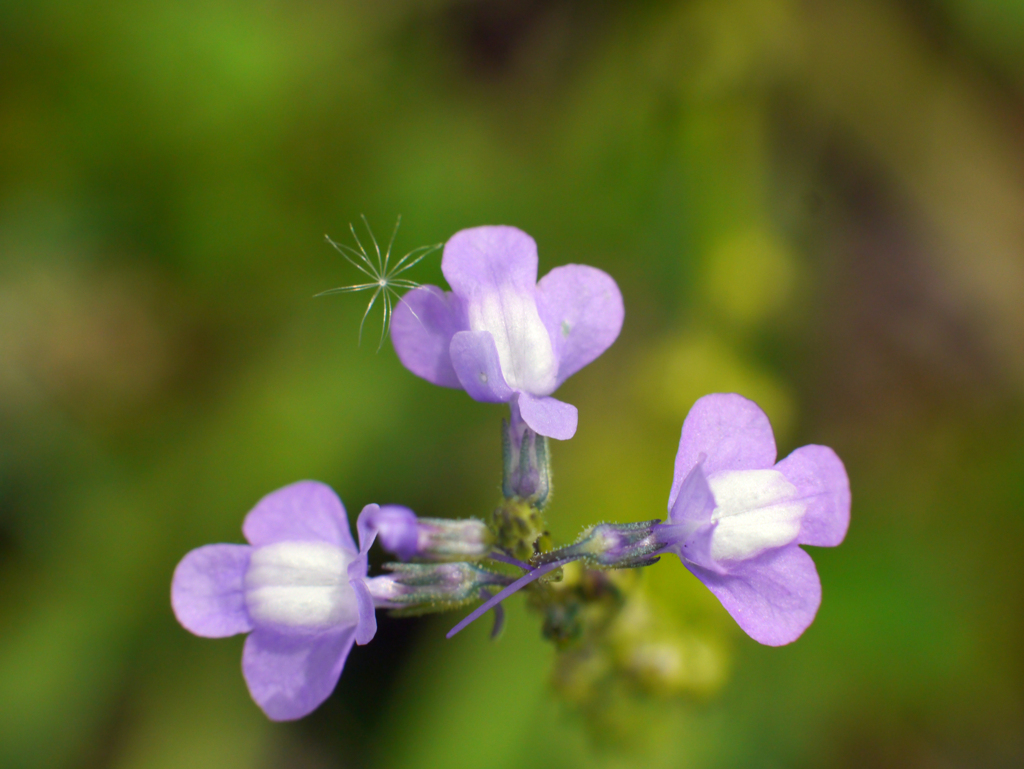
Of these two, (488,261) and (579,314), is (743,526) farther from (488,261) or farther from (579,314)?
(488,261)

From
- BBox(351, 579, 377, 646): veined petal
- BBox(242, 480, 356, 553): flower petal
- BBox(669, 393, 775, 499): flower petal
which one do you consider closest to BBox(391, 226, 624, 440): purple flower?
BBox(669, 393, 775, 499): flower petal

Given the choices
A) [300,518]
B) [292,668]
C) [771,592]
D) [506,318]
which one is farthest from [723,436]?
[292,668]

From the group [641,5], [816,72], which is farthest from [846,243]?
[641,5]

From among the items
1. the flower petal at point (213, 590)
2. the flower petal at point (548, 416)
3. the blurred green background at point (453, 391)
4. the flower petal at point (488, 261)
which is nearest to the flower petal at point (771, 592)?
the flower petal at point (548, 416)

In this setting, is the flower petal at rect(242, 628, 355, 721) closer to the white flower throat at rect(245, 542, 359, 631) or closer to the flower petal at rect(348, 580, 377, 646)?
the white flower throat at rect(245, 542, 359, 631)

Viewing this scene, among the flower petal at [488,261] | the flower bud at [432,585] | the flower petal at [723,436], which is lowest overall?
the flower bud at [432,585]

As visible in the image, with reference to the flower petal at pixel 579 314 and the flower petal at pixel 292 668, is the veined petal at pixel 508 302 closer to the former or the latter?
the flower petal at pixel 579 314

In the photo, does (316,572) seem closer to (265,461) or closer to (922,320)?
(265,461)
